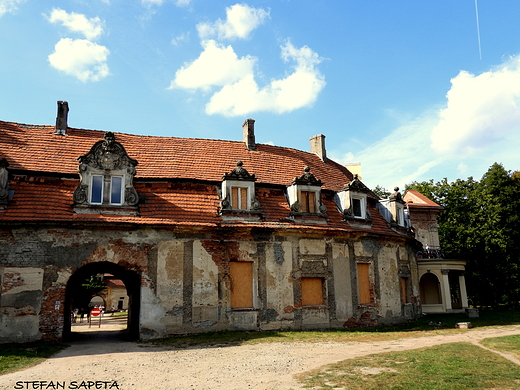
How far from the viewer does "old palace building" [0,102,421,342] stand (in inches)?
600

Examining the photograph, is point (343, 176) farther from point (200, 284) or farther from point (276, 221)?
point (200, 284)

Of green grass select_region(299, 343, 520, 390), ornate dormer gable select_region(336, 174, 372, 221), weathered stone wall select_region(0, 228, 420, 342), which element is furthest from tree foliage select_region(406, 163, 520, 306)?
green grass select_region(299, 343, 520, 390)

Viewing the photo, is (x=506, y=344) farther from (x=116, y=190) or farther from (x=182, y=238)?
(x=116, y=190)

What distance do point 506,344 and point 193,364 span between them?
31.4 ft

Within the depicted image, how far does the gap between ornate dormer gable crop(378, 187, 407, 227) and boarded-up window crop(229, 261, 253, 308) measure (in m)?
9.06

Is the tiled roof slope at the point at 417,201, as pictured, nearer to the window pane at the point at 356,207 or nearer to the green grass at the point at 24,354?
the window pane at the point at 356,207

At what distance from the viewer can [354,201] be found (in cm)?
2094

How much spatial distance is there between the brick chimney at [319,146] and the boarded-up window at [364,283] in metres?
7.31

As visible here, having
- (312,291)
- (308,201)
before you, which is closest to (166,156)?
(308,201)

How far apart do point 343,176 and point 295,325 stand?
9.45m

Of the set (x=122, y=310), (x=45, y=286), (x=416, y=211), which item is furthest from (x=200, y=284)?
(x=122, y=310)

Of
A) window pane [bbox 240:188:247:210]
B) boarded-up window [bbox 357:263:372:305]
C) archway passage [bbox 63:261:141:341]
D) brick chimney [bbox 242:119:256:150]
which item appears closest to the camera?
archway passage [bbox 63:261:141:341]

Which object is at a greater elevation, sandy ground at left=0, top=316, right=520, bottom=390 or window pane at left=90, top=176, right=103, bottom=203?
window pane at left=90, top=176, right=103, bottom=203

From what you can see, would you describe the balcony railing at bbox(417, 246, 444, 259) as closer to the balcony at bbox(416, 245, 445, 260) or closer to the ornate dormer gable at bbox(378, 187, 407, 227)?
the balcony at bbox(416, 245, 445, 260)
